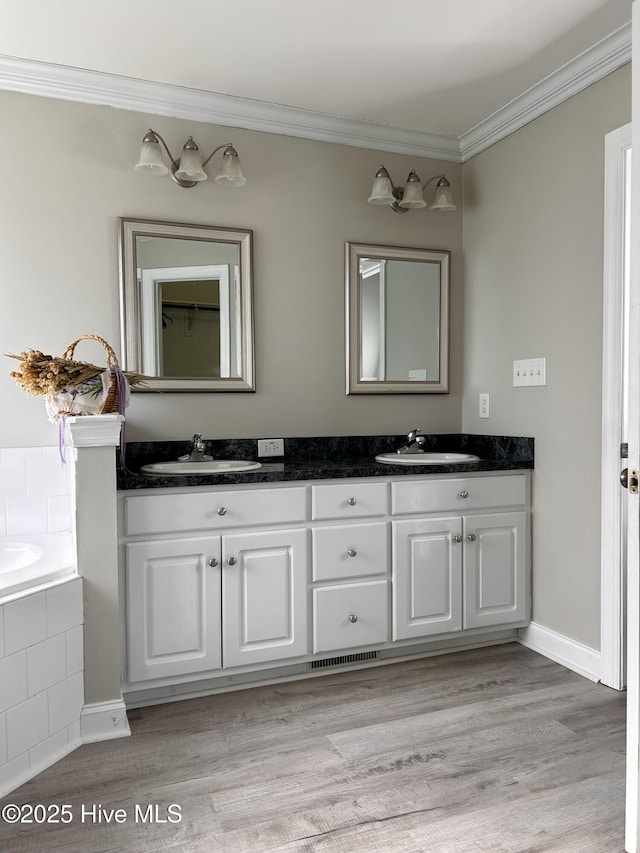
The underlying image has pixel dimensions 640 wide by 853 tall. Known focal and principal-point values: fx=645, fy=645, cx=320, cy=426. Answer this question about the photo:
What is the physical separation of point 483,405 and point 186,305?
1.48 meters

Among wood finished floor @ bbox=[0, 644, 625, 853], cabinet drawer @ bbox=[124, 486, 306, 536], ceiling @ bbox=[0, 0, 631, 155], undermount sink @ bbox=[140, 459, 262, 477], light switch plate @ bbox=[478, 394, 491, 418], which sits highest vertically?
ceiling @ bbox=[0, 0, 631, 155]

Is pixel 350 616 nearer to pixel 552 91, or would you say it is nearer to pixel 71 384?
pixel 71 384

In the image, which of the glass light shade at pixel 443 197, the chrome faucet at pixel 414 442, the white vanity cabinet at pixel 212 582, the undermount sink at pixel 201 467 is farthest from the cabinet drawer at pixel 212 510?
the glass light shade at pixel 443 197

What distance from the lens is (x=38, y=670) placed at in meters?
1.89

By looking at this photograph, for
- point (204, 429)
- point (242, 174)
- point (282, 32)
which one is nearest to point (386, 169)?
point (242, 174)

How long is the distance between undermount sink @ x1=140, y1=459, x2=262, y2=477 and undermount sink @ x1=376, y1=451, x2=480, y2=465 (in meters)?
0.56

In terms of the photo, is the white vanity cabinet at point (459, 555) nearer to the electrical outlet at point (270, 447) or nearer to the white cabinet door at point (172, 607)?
the electrical outlet at point (270, 447)

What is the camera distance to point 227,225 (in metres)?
2.86

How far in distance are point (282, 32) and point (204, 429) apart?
1563mm

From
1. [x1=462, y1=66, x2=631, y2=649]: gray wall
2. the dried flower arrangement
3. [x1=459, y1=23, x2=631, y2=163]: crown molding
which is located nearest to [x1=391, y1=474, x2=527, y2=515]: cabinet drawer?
[x1=462, y1=66, x2=631, y2=649]: gray wall

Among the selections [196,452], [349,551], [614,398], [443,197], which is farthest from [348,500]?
[443,197]

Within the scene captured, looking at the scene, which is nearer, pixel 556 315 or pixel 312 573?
pixel 312 573

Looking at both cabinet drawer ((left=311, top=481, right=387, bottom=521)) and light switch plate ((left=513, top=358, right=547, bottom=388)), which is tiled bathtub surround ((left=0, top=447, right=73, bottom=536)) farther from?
light switch plate ((left=513, top=358, right=547, bottom=388))

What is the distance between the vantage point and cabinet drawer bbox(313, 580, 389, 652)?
2490 mm
